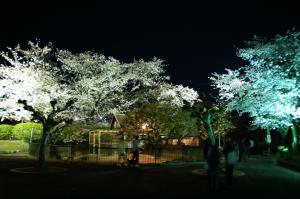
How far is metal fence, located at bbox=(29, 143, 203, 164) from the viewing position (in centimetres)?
2677

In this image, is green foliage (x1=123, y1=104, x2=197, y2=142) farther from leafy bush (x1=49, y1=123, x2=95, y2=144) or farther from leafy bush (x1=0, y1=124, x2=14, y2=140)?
leafy bush (x1=0, y1=124, x2=14, y2=140)

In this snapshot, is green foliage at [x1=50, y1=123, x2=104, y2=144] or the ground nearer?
the ground

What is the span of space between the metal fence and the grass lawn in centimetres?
633

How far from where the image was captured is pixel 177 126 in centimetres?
3234

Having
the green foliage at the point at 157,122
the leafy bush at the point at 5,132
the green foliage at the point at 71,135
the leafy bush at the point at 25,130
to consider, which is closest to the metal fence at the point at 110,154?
the green foliage at the point at 157,122

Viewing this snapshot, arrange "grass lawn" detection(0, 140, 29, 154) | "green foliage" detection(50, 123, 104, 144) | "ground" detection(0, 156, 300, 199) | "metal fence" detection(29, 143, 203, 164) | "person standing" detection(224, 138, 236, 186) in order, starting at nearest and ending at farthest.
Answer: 1. "ground" detection(0, 156, 300, 199)
2. "person standing" detection(224, 138, 236, 186)
3. "metal fence" detection(29, 143, 203, 164)
4. "green foliage" detection(50, 123, 104, 144)
5. "grass lawn" detection(0, 140, 29, 154)

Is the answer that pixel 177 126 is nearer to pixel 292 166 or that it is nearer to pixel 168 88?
pixel 292 166

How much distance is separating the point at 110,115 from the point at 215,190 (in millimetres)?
31206

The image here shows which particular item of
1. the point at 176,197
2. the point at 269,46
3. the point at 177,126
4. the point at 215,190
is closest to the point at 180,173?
the point at 215,190

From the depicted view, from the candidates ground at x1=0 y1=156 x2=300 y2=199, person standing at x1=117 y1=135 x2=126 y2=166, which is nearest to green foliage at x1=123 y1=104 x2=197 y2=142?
person standing at x1=117 y1=135 x2=126 y2=166

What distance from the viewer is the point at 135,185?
15.9m

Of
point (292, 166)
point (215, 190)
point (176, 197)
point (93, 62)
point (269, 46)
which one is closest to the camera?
point (176, 197)

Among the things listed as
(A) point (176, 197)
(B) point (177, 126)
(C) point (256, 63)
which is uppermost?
(C) point (256, 63)

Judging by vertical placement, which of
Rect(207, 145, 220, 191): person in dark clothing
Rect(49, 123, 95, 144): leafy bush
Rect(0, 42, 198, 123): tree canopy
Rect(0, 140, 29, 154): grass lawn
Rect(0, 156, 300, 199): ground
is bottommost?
Rect(0, 156, 300, 199): ground
